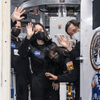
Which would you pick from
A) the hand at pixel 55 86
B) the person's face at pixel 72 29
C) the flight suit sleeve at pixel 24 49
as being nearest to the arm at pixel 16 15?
the flight suit sleeve at pixel 24 49

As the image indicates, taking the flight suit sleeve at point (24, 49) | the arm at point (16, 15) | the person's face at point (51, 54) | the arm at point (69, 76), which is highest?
the arm at point (16, 15)

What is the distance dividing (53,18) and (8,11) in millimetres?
1331

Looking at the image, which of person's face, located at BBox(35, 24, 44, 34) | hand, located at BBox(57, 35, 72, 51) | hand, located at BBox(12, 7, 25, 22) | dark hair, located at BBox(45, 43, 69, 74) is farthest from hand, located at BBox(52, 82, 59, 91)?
hand, located at BBox(12, 7, 25, 22)

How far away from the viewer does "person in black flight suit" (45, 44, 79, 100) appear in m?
2.04

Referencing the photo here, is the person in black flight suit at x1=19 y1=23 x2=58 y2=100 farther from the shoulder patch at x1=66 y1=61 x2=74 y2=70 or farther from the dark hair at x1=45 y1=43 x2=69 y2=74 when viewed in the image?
the shoulder patch at x1=66 y1=61 x2=74 y2=70

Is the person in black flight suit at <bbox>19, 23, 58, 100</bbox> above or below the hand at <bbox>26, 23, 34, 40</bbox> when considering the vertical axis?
below

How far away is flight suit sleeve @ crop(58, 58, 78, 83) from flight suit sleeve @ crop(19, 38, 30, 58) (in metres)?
0.59

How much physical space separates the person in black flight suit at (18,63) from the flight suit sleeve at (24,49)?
8 cm

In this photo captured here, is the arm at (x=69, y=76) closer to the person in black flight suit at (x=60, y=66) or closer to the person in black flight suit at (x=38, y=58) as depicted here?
the person in black flight suit at (x=60, y=66)

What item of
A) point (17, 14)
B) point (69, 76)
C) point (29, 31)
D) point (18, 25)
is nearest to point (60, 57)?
point (69, 76)

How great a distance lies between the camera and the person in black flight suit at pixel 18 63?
2055mm

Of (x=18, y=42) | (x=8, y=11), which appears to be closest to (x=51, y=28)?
(x=18, y=42)

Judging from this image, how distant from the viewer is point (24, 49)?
6.55 feet

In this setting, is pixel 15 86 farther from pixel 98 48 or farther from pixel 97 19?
pixel 97 19
